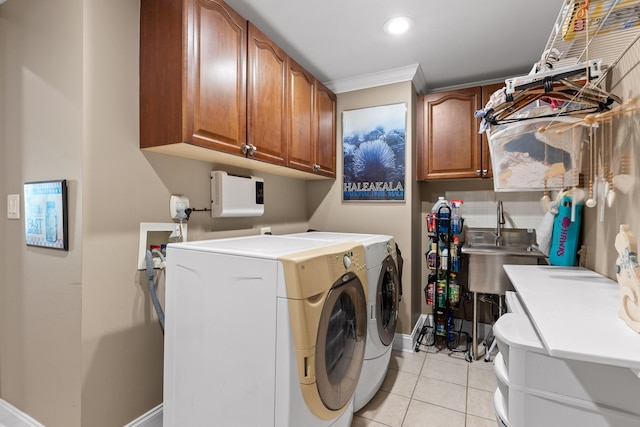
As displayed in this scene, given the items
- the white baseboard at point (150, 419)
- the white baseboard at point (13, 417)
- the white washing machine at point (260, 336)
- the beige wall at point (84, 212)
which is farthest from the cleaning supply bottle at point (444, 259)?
the white baseboard at point (13, 417)

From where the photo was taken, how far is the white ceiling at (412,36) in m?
1.79

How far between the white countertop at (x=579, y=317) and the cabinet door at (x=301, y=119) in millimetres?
1598

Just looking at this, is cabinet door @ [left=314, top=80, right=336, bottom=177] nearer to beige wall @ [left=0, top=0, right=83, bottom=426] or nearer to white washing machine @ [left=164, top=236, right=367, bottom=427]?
white washing machine @ [left=164, top=236, right=367, bottom=427]

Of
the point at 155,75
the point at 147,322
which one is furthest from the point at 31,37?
the point at 147,322

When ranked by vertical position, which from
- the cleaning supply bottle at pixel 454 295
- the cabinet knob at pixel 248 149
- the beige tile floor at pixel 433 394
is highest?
the cabinet knob at pixel 248 149

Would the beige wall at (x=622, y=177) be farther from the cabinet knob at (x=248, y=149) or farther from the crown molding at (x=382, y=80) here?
the cabinet knob at (x=248, y=149)

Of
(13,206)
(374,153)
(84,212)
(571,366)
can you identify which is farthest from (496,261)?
(13,206)

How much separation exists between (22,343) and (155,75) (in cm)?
166

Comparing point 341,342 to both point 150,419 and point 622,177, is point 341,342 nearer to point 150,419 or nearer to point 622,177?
point 150,419

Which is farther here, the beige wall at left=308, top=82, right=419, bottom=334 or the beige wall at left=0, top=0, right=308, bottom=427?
the beige wall at left=308, top=82, right=419, bottom=334

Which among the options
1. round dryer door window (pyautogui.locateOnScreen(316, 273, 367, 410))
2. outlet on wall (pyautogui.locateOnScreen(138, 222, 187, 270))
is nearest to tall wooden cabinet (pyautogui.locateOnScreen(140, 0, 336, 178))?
outlet on wall (pyautogui.locateOnScreen(138, 222, 187, 270))

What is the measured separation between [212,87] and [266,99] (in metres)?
0.47

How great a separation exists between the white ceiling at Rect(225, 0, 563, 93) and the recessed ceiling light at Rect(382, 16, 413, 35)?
0.04 m

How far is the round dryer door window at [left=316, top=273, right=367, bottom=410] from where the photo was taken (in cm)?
128
